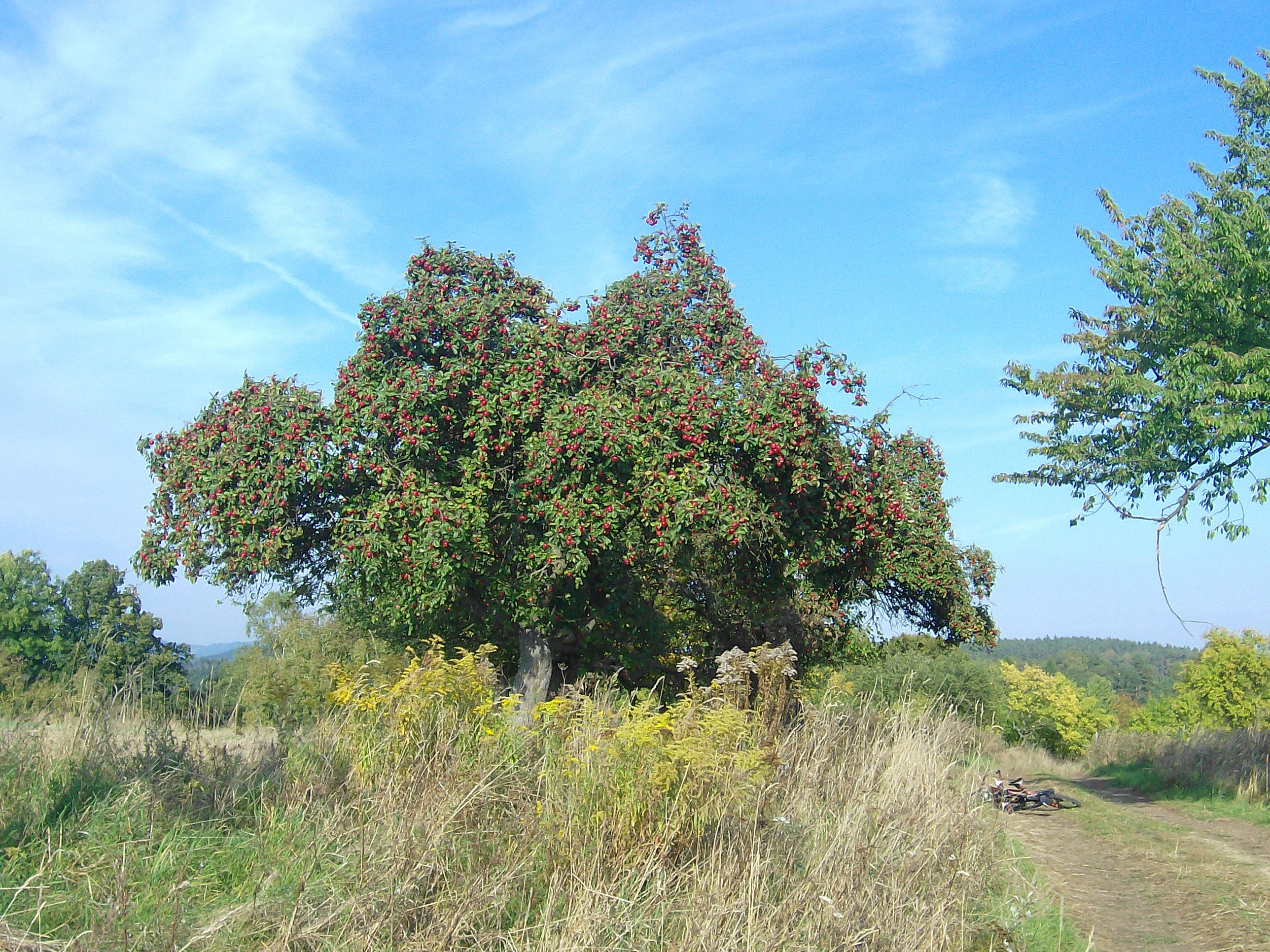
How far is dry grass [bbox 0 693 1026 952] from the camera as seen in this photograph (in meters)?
3.67

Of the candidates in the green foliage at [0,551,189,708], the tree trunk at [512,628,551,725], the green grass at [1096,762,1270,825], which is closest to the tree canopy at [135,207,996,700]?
the tree trunk at [512,628,551,725]

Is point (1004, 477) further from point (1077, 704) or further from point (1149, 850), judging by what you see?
point (1077, 704)

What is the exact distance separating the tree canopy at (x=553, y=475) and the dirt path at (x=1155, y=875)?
273 centimetres

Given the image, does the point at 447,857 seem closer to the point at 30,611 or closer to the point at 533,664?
the point at 533,664

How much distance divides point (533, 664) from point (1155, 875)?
694 centimetres

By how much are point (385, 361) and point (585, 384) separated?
7.48 ft

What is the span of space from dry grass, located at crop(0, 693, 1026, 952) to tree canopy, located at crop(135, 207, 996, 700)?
3690 mm

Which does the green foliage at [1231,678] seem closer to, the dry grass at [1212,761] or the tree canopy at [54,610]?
the dry grass at [1212,761]

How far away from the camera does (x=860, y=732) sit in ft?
24.7

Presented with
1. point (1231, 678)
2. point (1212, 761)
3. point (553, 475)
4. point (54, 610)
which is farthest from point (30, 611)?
point (1231, 678)

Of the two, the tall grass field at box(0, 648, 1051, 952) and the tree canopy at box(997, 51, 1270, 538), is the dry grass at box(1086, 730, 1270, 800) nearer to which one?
the tree canopy at box(997, 51, 1270, 538)

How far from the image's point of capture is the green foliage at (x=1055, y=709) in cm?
6562

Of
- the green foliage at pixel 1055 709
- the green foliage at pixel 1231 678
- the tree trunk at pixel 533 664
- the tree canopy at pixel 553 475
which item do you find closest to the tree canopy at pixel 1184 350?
the tree canopy at pixel 553 475

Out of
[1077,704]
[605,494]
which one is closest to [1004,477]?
[605,494]
